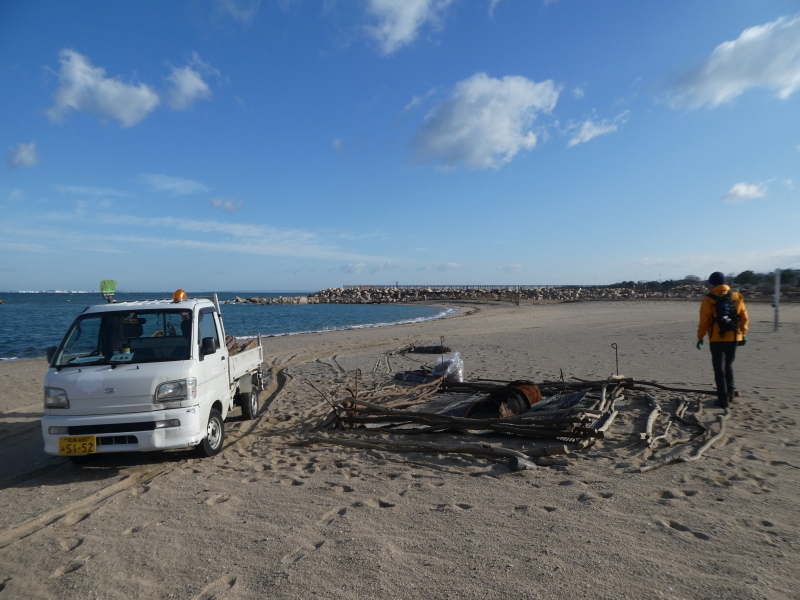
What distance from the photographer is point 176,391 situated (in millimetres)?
5484

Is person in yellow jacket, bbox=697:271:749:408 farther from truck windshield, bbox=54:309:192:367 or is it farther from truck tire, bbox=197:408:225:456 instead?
truck windshield, bbox=54:309:192:367

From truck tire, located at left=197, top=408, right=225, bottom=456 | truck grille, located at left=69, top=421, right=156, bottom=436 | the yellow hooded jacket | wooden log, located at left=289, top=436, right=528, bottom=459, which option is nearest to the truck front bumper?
truck grille, located at left=69, top=421, right=156, bottom=436

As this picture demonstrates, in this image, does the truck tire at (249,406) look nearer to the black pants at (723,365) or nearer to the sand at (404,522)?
the sand at (404,522)

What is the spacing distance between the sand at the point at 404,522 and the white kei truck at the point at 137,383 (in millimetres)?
487

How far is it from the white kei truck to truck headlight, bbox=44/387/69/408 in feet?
0.04

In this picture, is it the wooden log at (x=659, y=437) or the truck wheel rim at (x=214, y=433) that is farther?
the truck wheel rim at (x=214, y=433)

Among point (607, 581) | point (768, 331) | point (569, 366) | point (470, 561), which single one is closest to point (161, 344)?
point (470, 561)

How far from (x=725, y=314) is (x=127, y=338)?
9019 millimetres

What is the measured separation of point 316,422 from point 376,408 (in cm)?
136

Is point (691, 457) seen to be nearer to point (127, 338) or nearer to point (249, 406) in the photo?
point (249, 406)

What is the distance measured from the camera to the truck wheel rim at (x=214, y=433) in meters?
6.07

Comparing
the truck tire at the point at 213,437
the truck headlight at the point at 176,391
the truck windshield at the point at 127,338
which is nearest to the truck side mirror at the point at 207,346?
the truck windshield at the point at 127,338

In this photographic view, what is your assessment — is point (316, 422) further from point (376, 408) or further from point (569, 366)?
point (569, 366)

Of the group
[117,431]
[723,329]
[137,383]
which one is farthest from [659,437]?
[117,431]
